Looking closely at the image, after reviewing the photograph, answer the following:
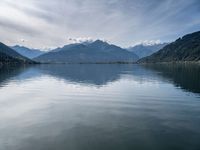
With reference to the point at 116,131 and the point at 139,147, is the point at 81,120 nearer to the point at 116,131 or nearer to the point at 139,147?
the point at 116,131

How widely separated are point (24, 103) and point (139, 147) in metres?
33.2

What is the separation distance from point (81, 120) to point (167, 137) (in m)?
13.6

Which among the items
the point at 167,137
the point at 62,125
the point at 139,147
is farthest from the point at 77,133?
the point at 167,137

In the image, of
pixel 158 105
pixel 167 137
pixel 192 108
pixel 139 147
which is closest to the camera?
pixel 139 147

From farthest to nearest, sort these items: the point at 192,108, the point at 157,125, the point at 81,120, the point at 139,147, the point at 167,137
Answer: the point at 192,108, the point at 81,120, the point at 157,125, the point at 167,137, the point at 139,147

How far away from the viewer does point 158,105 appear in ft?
155

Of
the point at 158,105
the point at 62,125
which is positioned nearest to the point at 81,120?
the point at 62,125

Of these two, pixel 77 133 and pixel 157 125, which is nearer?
pixel 77 133

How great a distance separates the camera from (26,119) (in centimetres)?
3675

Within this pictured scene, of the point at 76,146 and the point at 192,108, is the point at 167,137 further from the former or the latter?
the point at 192,108

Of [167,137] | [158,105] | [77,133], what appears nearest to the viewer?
[167,137]

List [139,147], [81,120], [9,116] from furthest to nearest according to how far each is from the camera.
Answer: [9,116] → [81,120] → [139,147]

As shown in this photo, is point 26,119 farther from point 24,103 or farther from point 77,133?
point 24,103

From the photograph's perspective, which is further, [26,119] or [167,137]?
[26,119]
